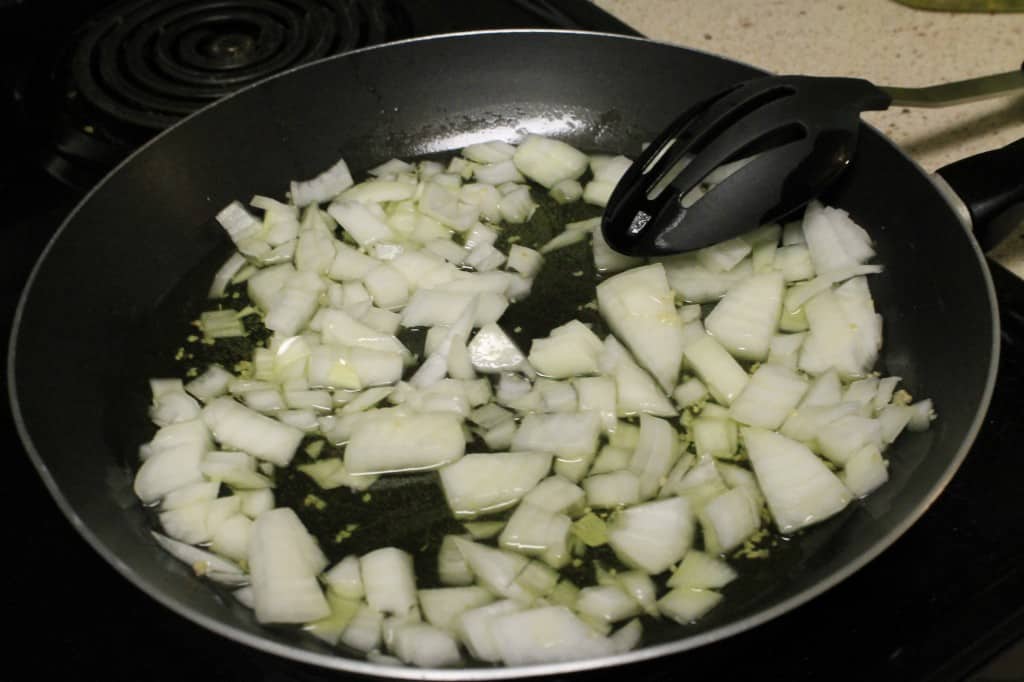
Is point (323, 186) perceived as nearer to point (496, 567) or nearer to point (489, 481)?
point (489, 481)

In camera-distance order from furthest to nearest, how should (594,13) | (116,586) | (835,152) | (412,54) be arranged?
(594,13), (412,54), (835,152), (116,586)

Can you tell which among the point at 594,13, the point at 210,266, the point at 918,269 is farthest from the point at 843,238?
the point at 210,266

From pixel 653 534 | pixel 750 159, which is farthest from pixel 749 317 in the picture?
pixel 653 534

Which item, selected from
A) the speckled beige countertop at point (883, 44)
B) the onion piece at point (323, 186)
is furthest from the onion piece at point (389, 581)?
the speckled beige countertop at point (883, 44)

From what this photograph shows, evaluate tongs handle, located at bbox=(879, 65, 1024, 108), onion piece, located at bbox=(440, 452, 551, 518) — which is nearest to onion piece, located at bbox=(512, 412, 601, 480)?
onion piece, located at bbox=(440, 452, 551, 518)

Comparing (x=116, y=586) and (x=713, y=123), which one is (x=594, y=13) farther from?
(x=116, y=586)
